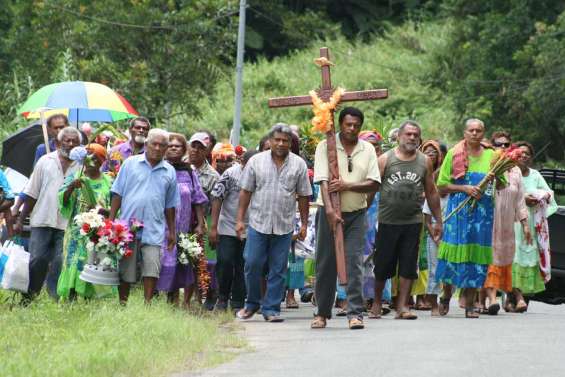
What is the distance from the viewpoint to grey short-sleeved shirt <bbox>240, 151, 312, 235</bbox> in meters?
14.7

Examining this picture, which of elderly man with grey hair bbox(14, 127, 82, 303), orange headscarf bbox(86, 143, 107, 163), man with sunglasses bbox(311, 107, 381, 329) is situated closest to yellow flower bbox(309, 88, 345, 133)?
man with sunglasses bbox(311, 107, 381, 329)

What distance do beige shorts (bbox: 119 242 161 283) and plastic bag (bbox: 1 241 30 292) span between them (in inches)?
38.9

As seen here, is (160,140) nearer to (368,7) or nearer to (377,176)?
(377,176)

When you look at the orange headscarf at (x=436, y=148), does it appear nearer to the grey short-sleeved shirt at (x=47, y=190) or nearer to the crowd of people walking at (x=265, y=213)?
the crowd of people walking at (x=265, y=213)

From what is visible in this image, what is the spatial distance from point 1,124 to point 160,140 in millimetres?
17808

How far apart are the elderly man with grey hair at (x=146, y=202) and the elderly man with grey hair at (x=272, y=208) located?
0.91m

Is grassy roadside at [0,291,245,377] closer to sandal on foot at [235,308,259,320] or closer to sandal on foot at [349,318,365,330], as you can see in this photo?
Result: sandal on foot at [235,308,259,320]

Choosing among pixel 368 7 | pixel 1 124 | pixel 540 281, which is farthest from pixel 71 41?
pixel 368 7

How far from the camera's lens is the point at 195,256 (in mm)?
15125

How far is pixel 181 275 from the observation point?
1524cm

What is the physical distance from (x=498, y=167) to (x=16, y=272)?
490 cm

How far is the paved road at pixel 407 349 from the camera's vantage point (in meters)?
10.3

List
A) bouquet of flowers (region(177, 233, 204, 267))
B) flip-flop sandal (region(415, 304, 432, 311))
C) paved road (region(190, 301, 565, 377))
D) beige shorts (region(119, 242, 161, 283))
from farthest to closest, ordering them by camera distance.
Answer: flip-flop sandal (region(415, 304, 432, 311)), bouquet of flowers (region(177, 233, 204, 267)), beige shorts (region(119, 242, 161, 283)), paved road (region(190, 301, 565, 377))

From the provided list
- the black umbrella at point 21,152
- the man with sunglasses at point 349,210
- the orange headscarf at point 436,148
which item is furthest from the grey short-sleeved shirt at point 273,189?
the black umbrella at point 21,152
